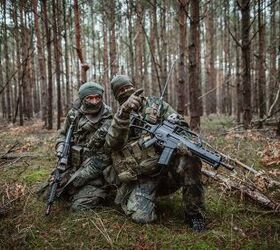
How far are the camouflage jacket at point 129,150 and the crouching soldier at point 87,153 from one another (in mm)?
387

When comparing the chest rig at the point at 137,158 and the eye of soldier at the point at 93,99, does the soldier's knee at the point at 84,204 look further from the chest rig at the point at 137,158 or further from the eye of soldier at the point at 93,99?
the eye of soldier at the point at 93,99

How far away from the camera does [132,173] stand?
3.45 m

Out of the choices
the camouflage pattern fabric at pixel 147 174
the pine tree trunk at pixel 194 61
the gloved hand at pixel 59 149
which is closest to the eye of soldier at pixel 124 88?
the camouflage pattern fabric at pixel 147 174

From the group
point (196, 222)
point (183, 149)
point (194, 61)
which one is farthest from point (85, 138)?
point (194, 61)

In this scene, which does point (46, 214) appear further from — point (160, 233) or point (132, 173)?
point (160, 233)

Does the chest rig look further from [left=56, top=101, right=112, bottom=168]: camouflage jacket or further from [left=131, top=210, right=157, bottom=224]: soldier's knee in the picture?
[left=56, top=101, right=112, bottom=168]: camouflage jacket

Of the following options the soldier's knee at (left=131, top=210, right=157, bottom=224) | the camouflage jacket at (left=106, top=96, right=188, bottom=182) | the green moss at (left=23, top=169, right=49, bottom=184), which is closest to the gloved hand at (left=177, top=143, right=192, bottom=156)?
the camouflage jacket at (left=106, top=96, right=188, bottom=182)

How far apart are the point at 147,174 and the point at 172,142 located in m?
0.49

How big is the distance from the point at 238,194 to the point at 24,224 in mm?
2341

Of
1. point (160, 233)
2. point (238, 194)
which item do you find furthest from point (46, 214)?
point (238, 194)

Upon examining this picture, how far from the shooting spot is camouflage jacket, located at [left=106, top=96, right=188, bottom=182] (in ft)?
10.9

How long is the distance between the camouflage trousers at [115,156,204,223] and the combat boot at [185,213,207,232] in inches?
1.3

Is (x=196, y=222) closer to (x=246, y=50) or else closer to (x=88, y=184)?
(x=88, y=184)

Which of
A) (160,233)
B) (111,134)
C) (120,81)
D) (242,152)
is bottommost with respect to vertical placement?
(160,233)
